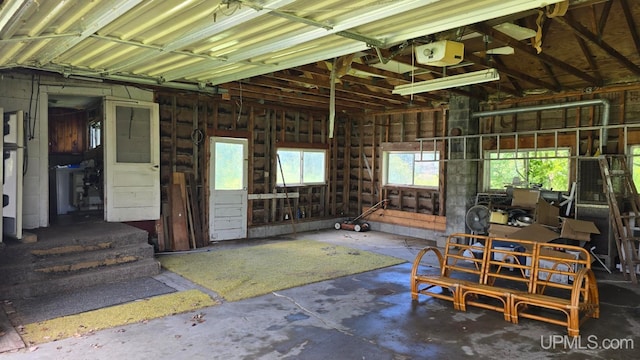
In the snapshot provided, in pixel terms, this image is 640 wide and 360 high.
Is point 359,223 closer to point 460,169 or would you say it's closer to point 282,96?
point 460,169

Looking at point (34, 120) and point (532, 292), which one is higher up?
point (34, 120)

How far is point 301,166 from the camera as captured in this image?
32.7 feet

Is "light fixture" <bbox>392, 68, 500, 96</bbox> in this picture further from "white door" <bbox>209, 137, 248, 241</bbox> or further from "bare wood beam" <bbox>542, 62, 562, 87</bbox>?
"white door" <bbox>209, 137, 248, 241</bbox>

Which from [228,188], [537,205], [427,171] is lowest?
[537,205]

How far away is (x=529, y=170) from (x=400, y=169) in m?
2.99

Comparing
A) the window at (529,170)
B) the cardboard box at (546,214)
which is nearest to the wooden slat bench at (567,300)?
the cardboard box at (546,214)

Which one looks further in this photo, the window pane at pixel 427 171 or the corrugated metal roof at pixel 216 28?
the window pane at pixel 427 171

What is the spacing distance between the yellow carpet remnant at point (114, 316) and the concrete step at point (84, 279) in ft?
3.08

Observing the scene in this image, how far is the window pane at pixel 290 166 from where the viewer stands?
31.5 ft

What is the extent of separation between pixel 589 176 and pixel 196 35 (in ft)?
20.5

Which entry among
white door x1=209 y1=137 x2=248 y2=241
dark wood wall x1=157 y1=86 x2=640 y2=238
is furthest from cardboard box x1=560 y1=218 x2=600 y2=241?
white door x1=209 y1=137 x2=248 y2=241

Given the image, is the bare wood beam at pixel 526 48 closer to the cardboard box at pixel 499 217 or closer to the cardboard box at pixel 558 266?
the cardboard box at pixel 499 217

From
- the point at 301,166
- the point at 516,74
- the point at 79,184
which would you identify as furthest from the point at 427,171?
the point at 79,184

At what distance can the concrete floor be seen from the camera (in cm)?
349
